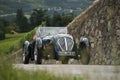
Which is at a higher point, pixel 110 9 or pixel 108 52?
pixel 110 9

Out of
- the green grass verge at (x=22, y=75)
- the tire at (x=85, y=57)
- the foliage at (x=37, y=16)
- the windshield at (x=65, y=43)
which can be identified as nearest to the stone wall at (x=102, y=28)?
the windshield at (x=65, y=43)

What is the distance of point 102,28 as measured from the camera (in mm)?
17891

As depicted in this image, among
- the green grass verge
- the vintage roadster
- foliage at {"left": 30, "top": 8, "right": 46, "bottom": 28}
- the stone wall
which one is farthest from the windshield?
foliage at {"left": 30, "top": 8, "right": 46, "bottom": 28}

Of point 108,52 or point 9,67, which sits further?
point 108,52

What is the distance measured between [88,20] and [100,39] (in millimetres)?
1023

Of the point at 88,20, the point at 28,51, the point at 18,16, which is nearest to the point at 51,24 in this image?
the point at 88,20

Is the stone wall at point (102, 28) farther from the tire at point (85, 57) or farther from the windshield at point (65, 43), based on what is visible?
the tire at point (85, 57)

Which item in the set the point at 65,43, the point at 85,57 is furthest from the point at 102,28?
the point at 85,57

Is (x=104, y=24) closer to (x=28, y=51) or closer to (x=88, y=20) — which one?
(x=88, y=20)

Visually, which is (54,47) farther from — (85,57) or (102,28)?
(102,28)

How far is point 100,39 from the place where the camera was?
59.1 feet

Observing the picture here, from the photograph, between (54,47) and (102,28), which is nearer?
(54,47)

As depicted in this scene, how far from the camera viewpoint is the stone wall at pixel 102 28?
56.2ft

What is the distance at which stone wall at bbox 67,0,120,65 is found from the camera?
17.1m
